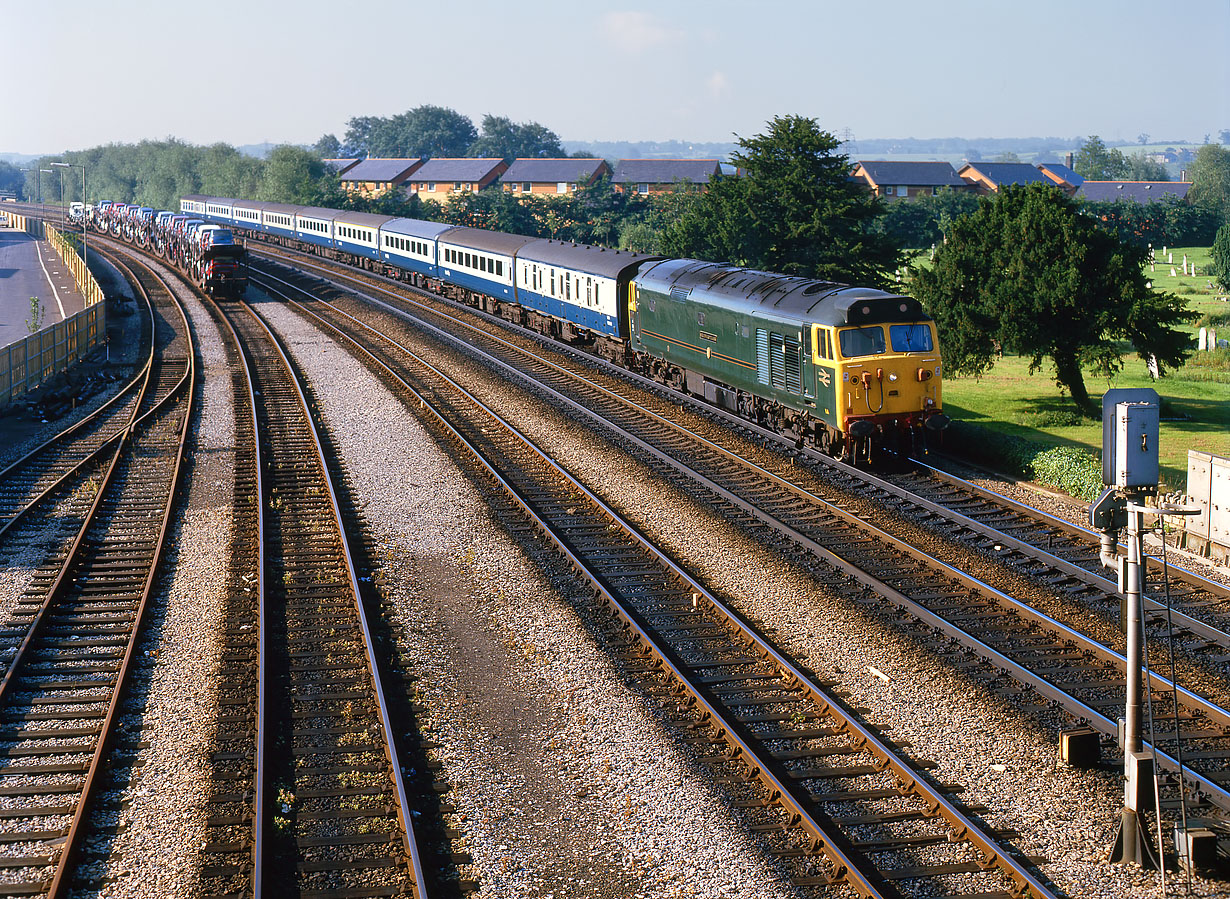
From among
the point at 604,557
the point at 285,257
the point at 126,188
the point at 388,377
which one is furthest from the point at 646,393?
the point at 126,188

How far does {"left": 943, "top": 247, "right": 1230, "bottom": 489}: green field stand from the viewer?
26.5 metres

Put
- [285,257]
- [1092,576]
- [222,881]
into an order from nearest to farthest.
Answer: [222,881] < [1092,576] < [285,257]

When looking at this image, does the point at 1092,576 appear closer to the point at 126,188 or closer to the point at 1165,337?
the point at 1165,337

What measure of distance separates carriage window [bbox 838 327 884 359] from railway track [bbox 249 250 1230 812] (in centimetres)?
261

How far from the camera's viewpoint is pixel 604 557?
17641 millimetres

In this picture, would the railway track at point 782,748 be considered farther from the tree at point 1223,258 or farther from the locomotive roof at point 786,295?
the tree at point 1223,258

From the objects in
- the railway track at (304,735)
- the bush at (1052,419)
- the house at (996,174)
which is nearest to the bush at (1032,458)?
the bush at (1052,419)

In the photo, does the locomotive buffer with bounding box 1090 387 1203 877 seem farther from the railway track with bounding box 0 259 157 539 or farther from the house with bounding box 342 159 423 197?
the house with bounding box 342 159 423 197

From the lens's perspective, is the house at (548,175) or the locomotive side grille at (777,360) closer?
the locomotive side grille at (777,360)

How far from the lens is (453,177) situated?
5502 inches

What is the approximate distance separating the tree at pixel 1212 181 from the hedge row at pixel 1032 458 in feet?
314

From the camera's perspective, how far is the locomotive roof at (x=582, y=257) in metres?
34.0

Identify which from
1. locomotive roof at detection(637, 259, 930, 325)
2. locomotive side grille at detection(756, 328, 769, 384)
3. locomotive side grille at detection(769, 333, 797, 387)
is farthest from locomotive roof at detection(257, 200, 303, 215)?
locomotive side grille at detection(769, 333, 797, 387)

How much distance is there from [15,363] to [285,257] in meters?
49.0
